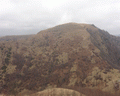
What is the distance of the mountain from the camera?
17.7 metres

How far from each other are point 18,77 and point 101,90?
1879 cm

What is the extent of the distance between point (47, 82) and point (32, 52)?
13.9 metres

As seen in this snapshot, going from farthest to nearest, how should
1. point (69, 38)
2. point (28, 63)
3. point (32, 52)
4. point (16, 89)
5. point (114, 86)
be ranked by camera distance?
1. point (69, 38)
2. point (32, 52)
3. point (28, 63)
4. point (16, 89)
5. point (114, 86)

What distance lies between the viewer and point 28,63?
25250 millimetres

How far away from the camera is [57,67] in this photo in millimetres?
23750

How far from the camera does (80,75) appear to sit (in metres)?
19.9

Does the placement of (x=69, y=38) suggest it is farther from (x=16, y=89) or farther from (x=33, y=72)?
(x=16, y=89)

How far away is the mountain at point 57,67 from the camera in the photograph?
17.7 m

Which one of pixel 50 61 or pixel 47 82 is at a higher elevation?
pixel 50 61

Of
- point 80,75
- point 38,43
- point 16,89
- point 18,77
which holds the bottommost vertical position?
point 16,89

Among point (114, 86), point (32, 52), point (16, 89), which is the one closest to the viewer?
point (114, 86)

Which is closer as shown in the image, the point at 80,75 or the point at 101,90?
the point at 101,90

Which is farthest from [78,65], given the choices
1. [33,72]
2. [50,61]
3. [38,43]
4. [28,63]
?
[38,43]

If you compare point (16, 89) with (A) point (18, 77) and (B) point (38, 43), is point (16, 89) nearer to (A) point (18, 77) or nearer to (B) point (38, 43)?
(A) point (18, 77)
